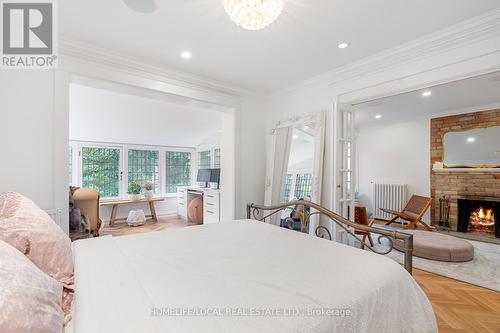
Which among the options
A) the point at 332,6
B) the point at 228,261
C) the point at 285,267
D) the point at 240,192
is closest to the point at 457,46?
the point at 332,6

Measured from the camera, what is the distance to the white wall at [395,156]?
5184 mm

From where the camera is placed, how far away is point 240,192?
12.2 ft

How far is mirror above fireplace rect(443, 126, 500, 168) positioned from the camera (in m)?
4.32

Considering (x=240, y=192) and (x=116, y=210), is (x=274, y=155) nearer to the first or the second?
(x=240, y=192)

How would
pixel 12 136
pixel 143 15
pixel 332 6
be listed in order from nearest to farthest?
pixel 332 6 < pixel 143 15 < pixel 12 136

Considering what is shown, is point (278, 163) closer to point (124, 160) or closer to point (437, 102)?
point (437, 102)

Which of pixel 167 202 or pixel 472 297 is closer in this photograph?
pixel 472 297

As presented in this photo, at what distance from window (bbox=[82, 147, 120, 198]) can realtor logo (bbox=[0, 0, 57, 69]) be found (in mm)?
3400

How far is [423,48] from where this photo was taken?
7.48ft

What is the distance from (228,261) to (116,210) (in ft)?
16.3

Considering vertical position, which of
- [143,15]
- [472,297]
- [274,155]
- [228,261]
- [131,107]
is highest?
[143,15]

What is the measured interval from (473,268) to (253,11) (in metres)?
3.75

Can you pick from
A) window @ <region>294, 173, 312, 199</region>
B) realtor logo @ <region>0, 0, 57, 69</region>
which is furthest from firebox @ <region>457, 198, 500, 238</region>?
realtor logo @ <region>0, 0, 57, 69</region>

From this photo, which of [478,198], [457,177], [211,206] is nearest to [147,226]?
[211,206]
